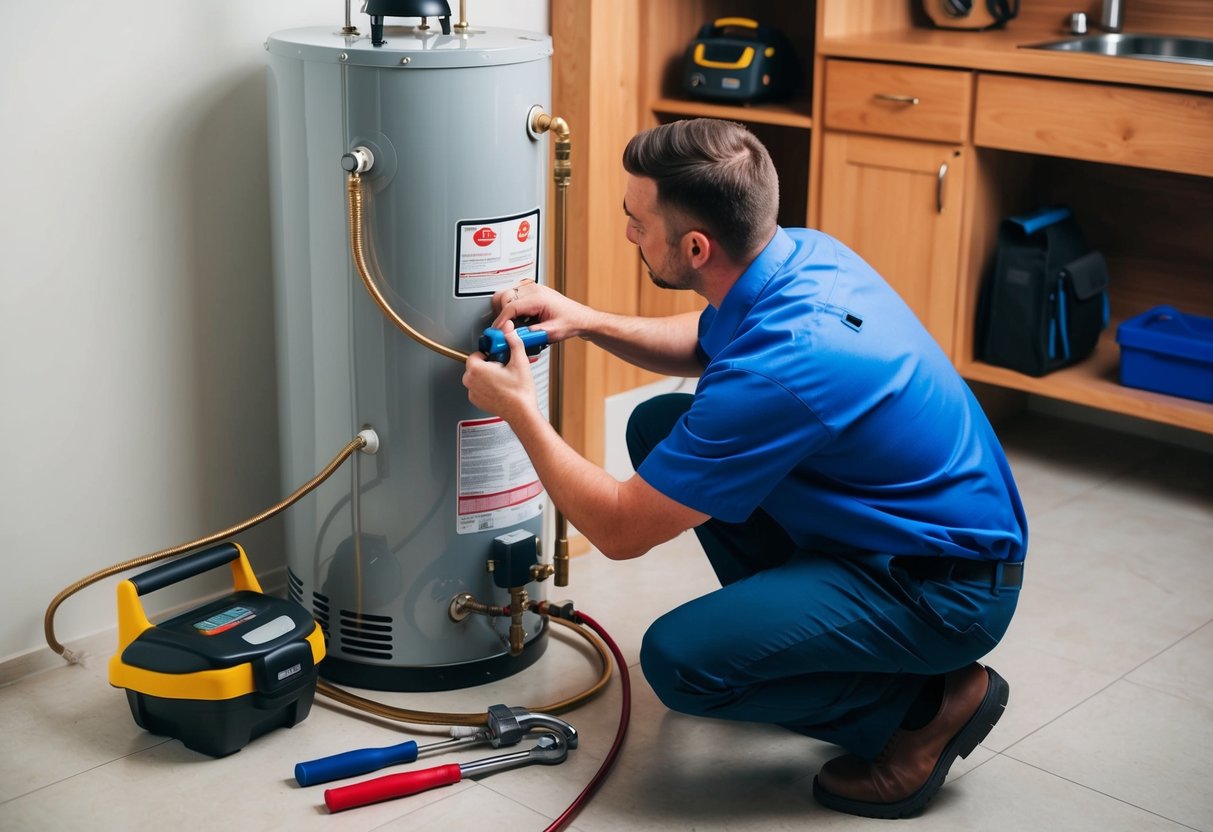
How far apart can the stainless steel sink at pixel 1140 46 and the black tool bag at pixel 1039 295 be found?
0.38 meters

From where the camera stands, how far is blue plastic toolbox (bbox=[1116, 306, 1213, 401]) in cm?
279

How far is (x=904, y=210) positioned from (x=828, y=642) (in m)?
1.40

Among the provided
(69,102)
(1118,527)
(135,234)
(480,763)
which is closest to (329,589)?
(480,763)

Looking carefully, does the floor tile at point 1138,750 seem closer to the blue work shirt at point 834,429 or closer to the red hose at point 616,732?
the blue work shirt at point 834,429

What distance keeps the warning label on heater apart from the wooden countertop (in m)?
1.28

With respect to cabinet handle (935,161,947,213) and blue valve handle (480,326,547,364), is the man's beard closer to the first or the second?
blue valve handle (480,326,547,364)

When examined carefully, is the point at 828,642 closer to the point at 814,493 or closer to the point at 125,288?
the point at 814,493

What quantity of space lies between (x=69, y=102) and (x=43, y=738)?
899 millimetres

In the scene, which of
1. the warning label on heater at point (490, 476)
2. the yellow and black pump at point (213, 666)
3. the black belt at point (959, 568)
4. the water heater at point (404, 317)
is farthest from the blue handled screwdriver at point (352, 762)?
the black belt at point (959, 568)

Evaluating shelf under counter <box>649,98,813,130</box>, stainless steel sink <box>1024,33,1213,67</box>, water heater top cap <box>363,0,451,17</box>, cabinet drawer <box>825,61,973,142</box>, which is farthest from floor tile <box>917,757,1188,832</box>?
stainless steel sink <box>1024,33,1213,67</box>

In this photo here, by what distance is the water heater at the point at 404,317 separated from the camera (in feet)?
6.14

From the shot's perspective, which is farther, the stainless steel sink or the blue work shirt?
the stainless steel sink

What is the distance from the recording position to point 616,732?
200 centimetres

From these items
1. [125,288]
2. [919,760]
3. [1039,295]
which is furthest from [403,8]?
[1039,295]
